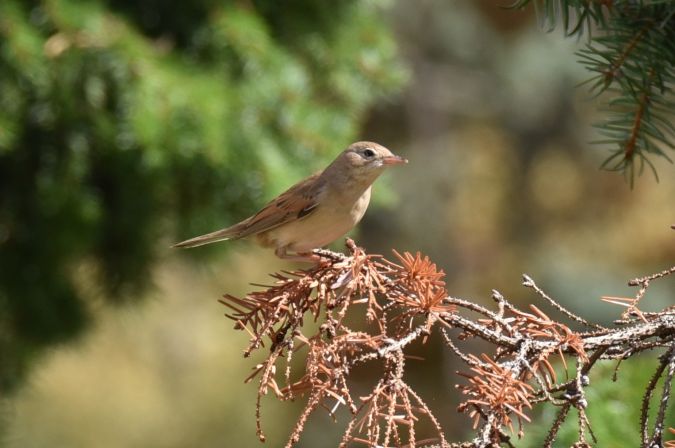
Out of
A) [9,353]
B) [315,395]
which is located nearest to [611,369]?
[315,395]

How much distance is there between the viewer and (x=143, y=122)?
5000 millimetres

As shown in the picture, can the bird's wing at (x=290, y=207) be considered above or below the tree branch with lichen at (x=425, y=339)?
above

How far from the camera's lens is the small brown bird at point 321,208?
4332mm

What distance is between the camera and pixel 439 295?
227 centimetres

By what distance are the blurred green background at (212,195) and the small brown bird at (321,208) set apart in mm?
719

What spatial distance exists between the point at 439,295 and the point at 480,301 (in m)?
8.36

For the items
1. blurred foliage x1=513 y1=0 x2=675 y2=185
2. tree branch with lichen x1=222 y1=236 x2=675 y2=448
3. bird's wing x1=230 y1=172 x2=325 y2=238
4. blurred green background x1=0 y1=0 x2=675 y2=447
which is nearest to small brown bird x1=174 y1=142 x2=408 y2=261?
bird's wing x1=230 y1=172 x2=325 y2=238

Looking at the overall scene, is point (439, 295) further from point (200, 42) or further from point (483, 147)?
point (483, 147)

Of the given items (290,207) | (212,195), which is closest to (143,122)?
(212,195)

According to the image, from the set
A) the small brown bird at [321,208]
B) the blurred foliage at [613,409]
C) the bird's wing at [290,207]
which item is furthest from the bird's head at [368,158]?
the blurred foliage at [613,409]

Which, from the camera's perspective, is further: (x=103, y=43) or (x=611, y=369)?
(x=103, y=43)

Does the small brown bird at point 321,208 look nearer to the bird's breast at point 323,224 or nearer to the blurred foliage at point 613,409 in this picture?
the bird's breast at point 323,224

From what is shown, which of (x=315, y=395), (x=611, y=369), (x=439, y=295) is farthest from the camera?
(x=611, y=369)

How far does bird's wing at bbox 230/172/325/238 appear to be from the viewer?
4422 mm
